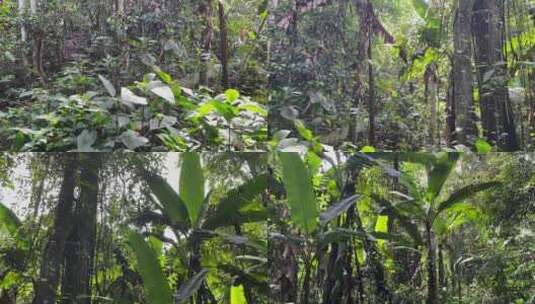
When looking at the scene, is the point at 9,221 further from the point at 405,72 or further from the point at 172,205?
the point at 405,72

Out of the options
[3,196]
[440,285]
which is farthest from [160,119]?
[440,285]

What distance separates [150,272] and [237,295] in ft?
0.93

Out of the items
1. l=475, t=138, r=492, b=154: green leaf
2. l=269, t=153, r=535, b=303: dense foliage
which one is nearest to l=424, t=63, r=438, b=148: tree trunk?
l=475, t=138, r=492, b=154: green leaf

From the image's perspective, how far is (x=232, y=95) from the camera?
2.57 metres

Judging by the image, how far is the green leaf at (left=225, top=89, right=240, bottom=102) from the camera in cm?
256

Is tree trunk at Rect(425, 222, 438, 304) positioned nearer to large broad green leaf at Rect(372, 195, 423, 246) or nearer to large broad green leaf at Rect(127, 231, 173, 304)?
large broad green leaf at Rect(372, 195, 423, 246)

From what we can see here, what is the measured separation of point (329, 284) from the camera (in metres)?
2.08

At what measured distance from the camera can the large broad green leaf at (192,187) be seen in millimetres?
1997

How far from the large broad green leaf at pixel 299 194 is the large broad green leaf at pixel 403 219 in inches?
8.9

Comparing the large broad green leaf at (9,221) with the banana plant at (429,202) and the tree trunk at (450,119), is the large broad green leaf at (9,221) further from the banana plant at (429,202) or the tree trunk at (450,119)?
the tree trunk at (450,119)

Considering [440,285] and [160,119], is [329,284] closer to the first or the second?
[440,285]

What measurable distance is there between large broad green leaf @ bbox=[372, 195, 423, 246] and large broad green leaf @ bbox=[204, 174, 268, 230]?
1.29 ft

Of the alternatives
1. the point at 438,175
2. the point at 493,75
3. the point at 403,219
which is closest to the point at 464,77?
the point at 493,75

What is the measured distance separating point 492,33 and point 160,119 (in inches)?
59.9
